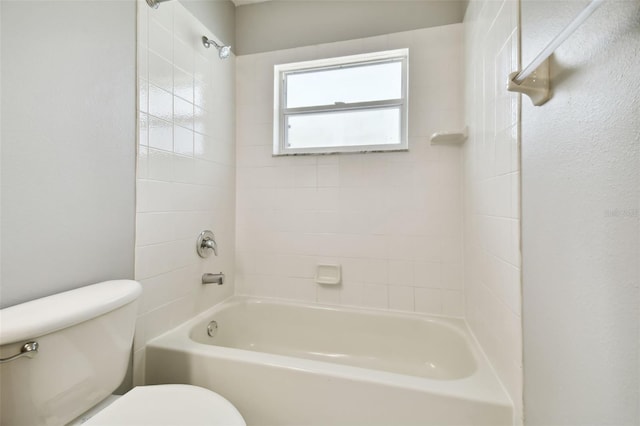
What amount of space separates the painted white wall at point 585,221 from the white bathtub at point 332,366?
0.28 m

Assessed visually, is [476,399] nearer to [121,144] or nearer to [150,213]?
[150,213]

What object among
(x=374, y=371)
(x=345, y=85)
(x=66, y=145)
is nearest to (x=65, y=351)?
(x=66, y=145)

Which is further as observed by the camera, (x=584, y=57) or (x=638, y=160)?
(x=584, y=57)

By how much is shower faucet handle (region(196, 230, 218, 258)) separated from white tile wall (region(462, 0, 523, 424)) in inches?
56.8

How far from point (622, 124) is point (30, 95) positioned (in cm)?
147

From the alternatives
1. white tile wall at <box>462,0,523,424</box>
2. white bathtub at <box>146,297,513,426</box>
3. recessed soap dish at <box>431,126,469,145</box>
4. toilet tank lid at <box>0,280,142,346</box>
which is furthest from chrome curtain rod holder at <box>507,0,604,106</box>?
toilet tank lid at <box>0,280,142,346</box>

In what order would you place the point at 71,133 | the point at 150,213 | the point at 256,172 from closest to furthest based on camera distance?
the point at 71,133 → the point at 150,213 → the point at 256,172

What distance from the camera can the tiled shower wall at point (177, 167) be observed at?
1276 millimetres

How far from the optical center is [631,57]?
427 millimetres

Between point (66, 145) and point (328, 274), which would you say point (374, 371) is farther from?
point (66, 145)

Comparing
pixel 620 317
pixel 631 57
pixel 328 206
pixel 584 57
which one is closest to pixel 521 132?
pixel 584 57

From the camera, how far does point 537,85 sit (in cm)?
68

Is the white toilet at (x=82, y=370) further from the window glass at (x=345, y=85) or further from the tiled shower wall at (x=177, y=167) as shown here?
the window glass at (x=345, y=85)

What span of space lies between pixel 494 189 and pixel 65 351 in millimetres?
1527
